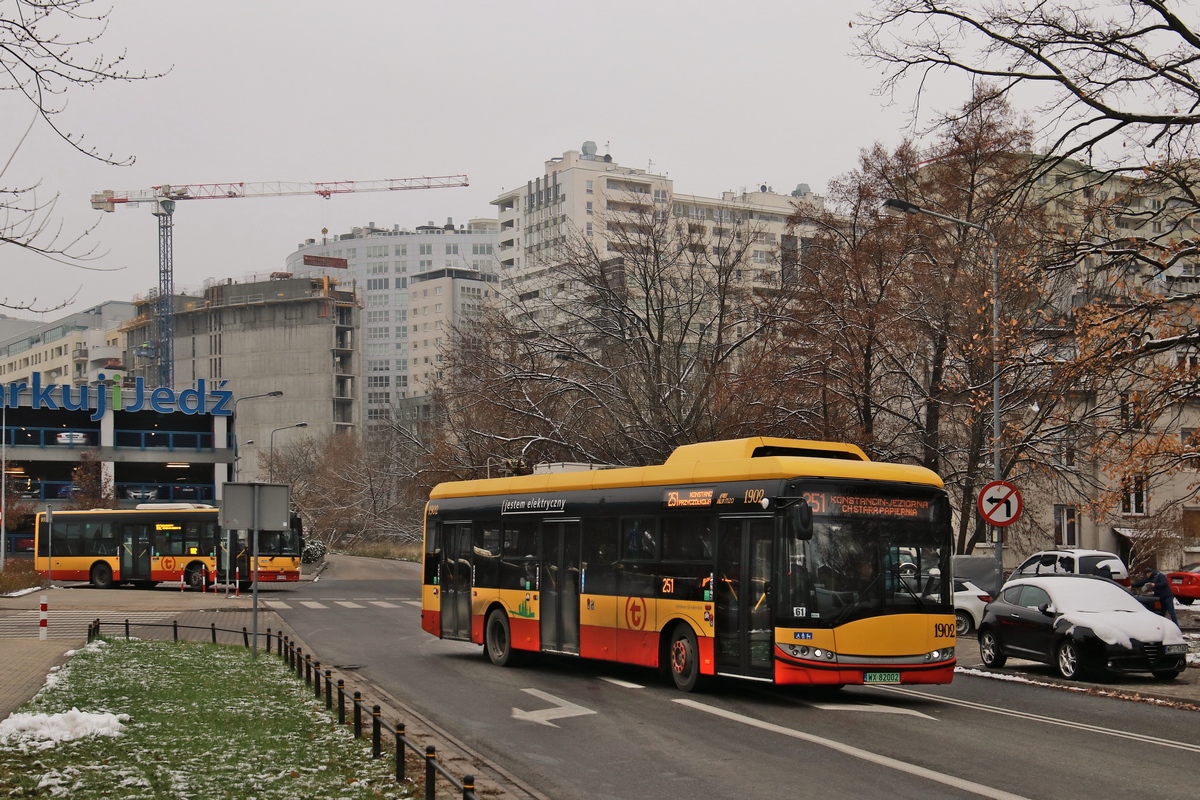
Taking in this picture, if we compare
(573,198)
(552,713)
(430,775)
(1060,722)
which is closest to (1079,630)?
(1060,722)

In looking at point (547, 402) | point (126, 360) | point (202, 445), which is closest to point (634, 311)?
point (547, 402)

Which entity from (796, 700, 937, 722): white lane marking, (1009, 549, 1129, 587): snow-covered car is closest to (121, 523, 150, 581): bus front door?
(1009, 549, 1129, 587): snow-covered car

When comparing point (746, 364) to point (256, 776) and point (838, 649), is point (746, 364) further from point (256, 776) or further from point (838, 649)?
point (256, 776)

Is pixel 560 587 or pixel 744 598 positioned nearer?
pixel 744 598

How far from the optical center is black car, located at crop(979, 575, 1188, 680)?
720 inches

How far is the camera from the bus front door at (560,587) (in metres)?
19.5

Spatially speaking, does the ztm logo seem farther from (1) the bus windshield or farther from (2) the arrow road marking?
(1) the bus windshield

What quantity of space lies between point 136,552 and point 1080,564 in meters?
32.9

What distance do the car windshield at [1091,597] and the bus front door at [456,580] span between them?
9.42 metres

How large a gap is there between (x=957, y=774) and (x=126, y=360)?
182107 mm

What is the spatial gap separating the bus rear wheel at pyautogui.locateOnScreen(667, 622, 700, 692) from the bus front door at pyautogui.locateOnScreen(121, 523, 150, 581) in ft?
117

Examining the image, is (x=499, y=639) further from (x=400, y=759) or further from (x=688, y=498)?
(x=400, y=759)

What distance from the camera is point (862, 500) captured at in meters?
15.9

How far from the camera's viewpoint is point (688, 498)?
1736cm
